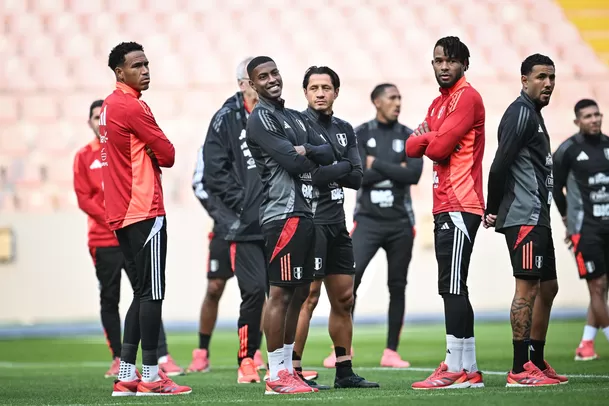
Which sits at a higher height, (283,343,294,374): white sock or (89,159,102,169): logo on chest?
(89,159,102,169): logo on chest

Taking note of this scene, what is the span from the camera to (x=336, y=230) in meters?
6.96

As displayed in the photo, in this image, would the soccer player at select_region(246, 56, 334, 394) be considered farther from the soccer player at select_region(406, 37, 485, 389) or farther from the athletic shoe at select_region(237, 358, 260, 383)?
the athletic shoe at select_region(237, 358, 260, 383)

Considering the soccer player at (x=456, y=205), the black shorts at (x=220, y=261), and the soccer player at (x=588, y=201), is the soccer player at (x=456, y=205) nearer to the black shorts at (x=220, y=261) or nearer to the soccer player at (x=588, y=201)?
the black shorts at (x=220, y=261)

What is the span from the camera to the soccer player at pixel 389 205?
957 cm

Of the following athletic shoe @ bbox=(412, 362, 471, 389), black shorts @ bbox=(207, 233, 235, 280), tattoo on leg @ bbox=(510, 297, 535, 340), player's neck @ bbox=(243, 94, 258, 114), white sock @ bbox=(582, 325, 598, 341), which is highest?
player's neck @ bbox=(243, 94, 258, 114)

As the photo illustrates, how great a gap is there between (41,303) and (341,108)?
629cm

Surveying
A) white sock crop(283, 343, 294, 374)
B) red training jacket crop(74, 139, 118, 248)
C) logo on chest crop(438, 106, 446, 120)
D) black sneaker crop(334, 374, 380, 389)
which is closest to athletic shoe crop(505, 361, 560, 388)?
black sneaker crop(334, 374, 380, 389)

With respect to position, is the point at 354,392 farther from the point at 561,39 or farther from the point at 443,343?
the point at 561,39

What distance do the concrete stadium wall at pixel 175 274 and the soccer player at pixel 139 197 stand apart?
893 cm

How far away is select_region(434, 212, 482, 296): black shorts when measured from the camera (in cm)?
649

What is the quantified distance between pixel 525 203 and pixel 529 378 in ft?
3.55

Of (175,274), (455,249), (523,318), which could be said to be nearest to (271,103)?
(455,249)

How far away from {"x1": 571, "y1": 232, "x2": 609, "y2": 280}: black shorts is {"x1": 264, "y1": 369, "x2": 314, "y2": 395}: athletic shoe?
4.06 m

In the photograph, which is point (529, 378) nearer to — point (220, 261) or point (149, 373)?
point (149, 373)
